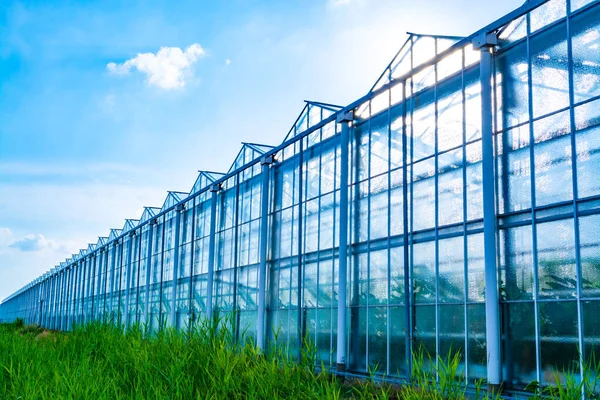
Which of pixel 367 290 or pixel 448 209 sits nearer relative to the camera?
pixel 448 209

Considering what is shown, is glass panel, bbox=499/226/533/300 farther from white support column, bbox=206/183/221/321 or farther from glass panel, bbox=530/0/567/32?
white support column, bbox=206/183/221/321

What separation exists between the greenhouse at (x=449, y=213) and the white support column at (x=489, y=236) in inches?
1.2

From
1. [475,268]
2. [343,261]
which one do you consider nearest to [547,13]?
[475,268]

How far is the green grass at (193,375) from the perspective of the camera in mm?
7867

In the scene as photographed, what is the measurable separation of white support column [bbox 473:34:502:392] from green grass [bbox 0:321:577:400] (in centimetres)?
255

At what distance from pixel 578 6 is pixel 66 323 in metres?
63.4

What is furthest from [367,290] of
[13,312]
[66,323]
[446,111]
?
[13,312]

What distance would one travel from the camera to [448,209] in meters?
15.7

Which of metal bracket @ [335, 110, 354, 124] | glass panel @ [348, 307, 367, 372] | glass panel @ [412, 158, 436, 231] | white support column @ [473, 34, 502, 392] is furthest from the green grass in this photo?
metal bracket @ [335, 110, 354, 124]

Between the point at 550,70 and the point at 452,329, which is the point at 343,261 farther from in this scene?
the point at 550,70

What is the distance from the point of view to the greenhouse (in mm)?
12734

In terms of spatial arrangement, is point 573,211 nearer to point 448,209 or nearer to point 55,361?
point 448,209

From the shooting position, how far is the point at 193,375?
977cm

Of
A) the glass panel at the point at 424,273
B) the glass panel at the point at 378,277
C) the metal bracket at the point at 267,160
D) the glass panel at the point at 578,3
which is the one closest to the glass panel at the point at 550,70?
the glass panel at the point at 578,3
